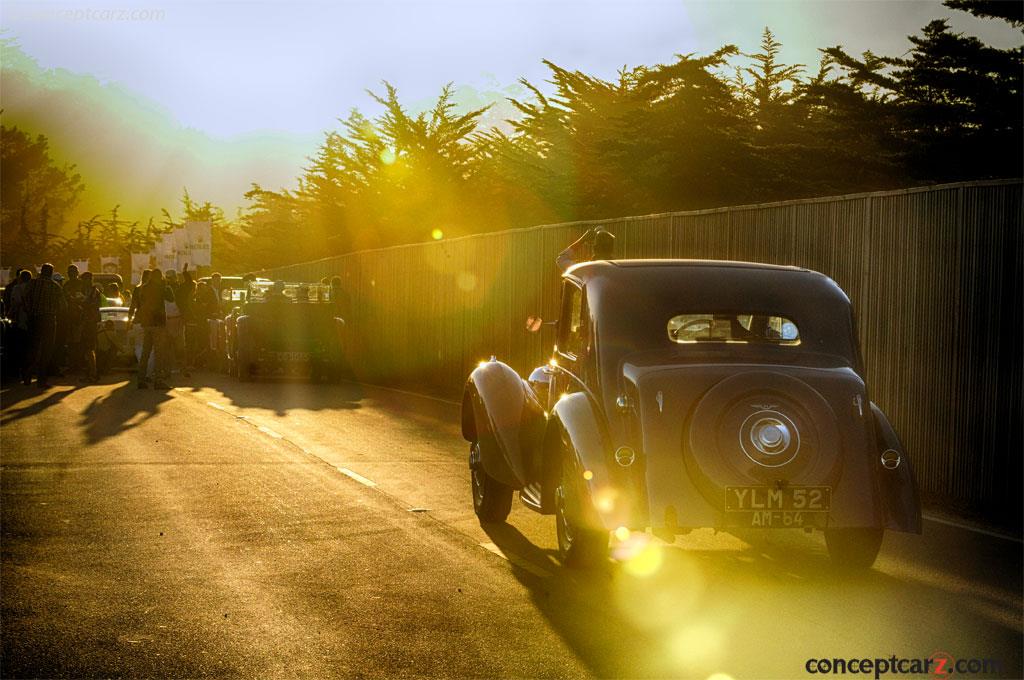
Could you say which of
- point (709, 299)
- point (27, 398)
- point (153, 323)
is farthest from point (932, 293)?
point (153, 323)

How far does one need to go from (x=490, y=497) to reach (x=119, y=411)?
34.4 feet

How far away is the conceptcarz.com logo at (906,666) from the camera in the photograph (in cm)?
574

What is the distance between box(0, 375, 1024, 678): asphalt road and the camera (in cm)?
586

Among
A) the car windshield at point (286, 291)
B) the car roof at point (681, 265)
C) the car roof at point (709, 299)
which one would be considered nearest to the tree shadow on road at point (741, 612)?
the car roof at point (709, 299)

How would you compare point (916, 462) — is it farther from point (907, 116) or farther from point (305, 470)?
point (907, 116)

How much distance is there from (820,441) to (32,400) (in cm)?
1608

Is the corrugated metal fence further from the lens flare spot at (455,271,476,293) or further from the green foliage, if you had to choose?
the green foliage

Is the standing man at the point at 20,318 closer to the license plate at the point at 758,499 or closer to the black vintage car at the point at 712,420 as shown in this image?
the black vintage car at the point at 712,420

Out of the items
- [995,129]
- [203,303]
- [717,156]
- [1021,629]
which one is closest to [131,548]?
[1021,629]

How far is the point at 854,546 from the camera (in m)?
7.66

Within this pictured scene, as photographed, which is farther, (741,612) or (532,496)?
(532,496)

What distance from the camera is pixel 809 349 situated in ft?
25.2

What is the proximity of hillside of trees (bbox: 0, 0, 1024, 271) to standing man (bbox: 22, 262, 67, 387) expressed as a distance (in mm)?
10686

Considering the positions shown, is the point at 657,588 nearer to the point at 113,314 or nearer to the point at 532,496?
the point at 532,496
